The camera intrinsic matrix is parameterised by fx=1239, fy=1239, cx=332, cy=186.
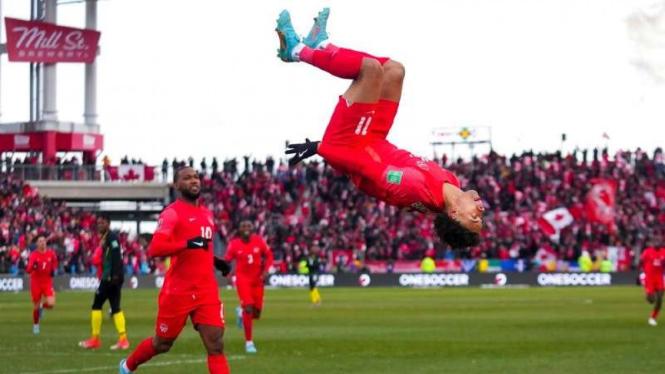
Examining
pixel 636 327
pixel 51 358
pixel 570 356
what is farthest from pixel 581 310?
pixel 51 358

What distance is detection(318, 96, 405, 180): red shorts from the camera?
40.9 ft

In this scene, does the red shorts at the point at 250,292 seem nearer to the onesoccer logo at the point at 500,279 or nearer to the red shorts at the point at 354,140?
the red shorts at the point at 354,140

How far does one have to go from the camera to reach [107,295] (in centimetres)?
2545

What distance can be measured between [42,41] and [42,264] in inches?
1944

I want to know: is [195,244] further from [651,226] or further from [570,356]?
[651,226]

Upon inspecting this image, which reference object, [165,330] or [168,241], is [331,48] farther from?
[165,330]

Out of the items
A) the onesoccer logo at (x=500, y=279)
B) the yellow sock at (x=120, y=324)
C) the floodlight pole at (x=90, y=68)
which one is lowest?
the onesoccer logo at (x=500, y=279)

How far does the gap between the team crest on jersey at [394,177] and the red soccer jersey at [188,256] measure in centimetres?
370

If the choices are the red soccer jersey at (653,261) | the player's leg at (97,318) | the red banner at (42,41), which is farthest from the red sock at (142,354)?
the red banner at (42,41)

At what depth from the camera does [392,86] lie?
12.8 metres

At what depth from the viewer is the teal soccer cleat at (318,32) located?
515 inches

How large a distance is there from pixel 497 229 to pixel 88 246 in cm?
2086

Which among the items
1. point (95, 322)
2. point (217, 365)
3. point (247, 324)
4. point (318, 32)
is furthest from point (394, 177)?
point (95, 322)

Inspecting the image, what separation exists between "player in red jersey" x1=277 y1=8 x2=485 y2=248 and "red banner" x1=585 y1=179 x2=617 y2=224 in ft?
167
